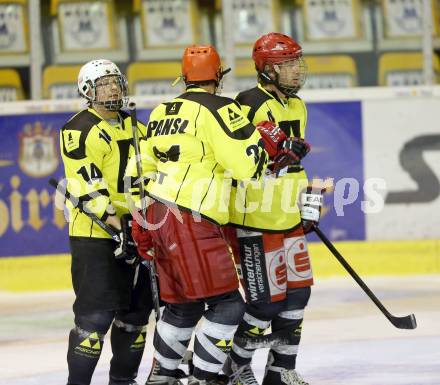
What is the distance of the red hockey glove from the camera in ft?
16.3

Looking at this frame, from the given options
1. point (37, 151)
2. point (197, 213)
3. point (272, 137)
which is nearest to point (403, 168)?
point (37, 151)

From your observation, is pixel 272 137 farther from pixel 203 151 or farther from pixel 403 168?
pixel 403 168

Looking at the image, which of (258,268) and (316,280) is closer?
(258,268)

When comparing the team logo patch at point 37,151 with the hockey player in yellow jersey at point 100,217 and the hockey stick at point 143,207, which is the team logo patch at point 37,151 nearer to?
the hockey player in yellow jersey at point 100,217

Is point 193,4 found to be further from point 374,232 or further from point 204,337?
point 204,337

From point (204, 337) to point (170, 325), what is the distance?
0.49ft

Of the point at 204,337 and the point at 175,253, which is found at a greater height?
the point at 175,253

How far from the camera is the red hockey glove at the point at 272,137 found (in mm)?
4961

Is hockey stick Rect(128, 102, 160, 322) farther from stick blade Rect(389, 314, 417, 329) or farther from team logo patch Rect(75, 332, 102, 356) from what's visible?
stick blade Rect(389, 314, 417, 329)

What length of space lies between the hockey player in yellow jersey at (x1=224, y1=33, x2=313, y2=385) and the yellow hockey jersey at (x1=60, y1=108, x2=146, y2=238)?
497 mm

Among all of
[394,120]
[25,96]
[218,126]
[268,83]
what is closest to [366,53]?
[394,120]

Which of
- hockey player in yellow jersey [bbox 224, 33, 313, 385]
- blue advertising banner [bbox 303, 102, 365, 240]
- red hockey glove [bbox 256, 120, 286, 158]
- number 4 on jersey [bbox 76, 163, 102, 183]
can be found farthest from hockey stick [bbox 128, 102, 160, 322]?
blue advertising banner [bbox 303, 102, 365, 240]

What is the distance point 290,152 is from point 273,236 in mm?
407

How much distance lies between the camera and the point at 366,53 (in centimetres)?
884
